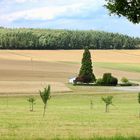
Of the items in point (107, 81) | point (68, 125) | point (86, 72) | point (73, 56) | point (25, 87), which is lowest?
point (107, 81)

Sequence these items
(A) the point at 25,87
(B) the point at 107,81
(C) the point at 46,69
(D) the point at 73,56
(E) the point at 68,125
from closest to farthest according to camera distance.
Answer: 1. (E) the point at 68,125
2. (A) the point at 25,87
3. (B) the point at 107,81
4. (C) the point at 46,69
5. (D) the point at 73,56

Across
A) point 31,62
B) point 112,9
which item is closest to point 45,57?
point 31,62

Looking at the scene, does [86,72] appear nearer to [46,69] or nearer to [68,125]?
[46,69]

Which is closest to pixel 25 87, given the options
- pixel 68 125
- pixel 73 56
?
pixel 68 125

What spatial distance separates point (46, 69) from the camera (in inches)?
4870

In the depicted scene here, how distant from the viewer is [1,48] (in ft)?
604

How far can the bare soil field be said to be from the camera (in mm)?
91625

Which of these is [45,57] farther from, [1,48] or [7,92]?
[7,92]

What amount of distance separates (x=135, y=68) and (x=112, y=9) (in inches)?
4902

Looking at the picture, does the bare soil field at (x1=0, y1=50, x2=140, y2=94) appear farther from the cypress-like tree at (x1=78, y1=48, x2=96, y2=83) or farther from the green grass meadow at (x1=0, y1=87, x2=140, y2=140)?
the green grass meadow at (x1=0, y1=87, x2=140, y2=140)

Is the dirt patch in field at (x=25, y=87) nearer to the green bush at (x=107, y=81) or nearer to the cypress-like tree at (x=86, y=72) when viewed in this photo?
the green bush at (x=107, y=81)

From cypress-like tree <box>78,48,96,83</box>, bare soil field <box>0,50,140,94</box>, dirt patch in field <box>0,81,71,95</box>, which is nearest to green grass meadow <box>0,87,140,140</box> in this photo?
dirt patch in field <box>0,81,71,95</box>

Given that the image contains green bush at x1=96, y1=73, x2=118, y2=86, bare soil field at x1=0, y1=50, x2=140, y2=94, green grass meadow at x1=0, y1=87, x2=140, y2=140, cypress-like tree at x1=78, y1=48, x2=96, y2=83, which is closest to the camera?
green grass meadow at x1=0, y1=87, x2=140, y2=140

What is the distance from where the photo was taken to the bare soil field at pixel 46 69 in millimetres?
91625
